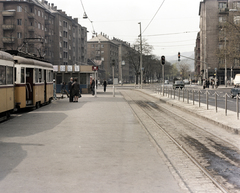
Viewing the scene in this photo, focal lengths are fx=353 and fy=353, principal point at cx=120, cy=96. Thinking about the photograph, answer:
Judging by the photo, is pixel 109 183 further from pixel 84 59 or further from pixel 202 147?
pixel 84 59

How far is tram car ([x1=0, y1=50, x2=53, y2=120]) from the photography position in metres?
13.0

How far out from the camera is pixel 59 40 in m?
80.7

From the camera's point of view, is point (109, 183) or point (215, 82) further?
point (215, 82)

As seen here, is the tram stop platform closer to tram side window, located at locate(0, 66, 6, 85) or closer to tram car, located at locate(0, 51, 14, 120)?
tram car, located at locate(0, 51, 14, 120)

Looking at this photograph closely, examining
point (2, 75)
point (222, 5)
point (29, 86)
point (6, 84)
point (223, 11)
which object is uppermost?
point (222, 5)

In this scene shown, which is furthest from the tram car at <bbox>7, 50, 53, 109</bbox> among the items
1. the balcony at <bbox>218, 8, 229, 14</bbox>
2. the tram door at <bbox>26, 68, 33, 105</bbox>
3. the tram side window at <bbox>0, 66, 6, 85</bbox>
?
the balcony at <bbox>218, 8, 229, 14</bbox>

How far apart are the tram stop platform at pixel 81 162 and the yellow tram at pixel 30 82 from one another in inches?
220

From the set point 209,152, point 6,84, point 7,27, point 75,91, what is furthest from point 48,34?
point 209,152

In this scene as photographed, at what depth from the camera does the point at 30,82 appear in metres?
17.7

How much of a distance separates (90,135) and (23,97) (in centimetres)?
763

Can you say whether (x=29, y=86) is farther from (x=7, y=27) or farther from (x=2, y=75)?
(x=7, y=27)

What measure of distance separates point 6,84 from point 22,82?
3.09 metres

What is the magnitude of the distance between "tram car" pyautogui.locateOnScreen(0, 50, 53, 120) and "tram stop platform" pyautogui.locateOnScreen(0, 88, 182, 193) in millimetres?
3071

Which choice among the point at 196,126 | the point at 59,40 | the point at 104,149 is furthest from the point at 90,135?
the point at 59,40
